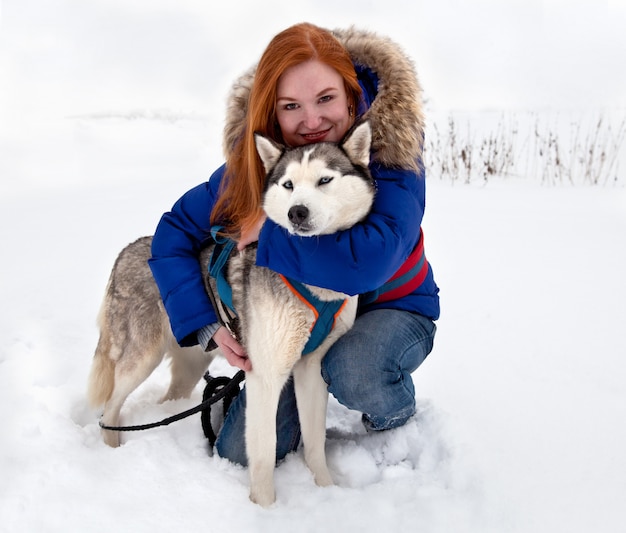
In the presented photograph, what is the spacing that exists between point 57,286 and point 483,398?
Answer: 289 centimetres

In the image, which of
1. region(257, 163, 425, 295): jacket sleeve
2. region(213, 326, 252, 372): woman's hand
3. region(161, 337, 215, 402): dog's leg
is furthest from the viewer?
region(161, 337, 215, 402): dog's leg

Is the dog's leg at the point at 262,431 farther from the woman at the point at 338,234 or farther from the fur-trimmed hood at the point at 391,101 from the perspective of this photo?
the fur-trimmed hood at the point at 391,101

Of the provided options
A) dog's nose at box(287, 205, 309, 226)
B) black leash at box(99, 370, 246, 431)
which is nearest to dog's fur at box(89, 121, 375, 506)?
dog's nose at box(287, 205, 309, 226)

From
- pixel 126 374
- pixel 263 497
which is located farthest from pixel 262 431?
pixel 126 374

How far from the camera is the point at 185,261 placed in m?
2.13

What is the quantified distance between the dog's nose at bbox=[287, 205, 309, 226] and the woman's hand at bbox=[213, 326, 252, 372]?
59 cm

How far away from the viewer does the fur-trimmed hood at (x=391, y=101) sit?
1.76 meters

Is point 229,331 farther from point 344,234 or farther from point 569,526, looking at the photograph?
point 569,526

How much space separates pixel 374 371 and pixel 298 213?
28.0 inches

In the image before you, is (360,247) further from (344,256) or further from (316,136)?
(316,136)

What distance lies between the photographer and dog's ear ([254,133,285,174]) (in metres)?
1.79

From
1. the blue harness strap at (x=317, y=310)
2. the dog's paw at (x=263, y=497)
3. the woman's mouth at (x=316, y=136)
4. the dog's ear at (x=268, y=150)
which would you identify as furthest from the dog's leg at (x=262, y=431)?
the woman's mouth at (x=316, y=136)

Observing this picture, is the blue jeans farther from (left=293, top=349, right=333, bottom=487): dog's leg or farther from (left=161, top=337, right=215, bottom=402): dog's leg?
(left=161, top=337, right=215, bottom=402): dog's leg

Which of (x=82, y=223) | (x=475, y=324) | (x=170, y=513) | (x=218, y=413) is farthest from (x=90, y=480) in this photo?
(x=82, y=223)
